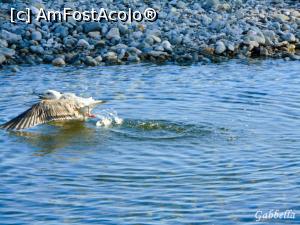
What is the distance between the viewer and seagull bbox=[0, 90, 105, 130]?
1125 cm

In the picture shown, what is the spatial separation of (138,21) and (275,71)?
13.0 feet

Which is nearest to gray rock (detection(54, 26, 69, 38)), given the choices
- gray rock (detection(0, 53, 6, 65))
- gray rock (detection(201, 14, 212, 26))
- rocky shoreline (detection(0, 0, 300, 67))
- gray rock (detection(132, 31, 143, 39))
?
rocky shoreline (detection(0, 0, 300, 67))

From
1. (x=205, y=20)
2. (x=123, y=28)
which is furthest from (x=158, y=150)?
(x=205, y=20)

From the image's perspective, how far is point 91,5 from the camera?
62.6ft

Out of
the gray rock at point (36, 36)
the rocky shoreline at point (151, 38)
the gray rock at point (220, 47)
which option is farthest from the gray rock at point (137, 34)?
the gray rock at point (36, 36)

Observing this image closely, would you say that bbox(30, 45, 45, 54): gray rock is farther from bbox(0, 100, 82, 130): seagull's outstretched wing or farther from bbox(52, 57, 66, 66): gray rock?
bbox(0, 100, 82, 130): seagull's outstretched wing

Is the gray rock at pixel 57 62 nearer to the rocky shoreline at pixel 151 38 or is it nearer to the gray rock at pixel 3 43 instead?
the rocky shoreline at pixel 151 38

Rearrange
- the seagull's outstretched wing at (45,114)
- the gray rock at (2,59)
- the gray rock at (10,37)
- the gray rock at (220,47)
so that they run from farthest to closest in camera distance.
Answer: the gray rock at (220,47) → the gray rock at (10,37) → the gray rock at (2,59) → the seagull's outstretched wing at (45,114)

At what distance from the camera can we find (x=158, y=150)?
34.2 feet

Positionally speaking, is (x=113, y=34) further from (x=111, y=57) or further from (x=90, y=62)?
(x=90, y=62)

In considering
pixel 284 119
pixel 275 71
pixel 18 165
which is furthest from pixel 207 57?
pixel 18 165

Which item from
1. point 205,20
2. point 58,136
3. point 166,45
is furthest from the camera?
point 205,20

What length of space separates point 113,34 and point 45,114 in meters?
6.04

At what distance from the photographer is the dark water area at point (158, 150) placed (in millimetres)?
8211
